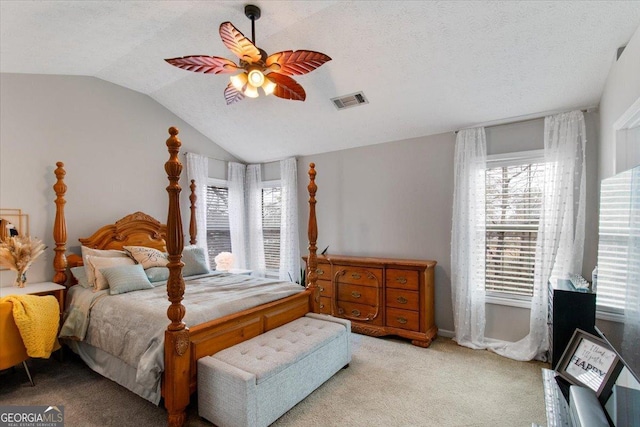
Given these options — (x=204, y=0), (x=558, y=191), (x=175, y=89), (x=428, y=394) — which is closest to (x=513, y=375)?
(x=428, y=394)

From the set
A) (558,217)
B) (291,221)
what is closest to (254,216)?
(291,221)

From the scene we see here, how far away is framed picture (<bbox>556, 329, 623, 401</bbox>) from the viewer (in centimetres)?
151

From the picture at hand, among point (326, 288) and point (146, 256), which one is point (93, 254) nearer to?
point (146, 256)

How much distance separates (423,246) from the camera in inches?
154

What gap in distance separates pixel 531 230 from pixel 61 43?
4811mm

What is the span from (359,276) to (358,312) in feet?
1.46

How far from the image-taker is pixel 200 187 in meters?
4.71

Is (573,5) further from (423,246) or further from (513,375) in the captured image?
(513,375)

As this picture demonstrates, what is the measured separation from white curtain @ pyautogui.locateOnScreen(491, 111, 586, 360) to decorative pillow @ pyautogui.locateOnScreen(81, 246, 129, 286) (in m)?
4.27

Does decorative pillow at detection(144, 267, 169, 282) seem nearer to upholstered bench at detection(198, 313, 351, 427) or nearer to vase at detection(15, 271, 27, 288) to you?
vase at detection(15, 271, 27, 288)

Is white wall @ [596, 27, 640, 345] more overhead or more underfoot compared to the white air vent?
more underfoot

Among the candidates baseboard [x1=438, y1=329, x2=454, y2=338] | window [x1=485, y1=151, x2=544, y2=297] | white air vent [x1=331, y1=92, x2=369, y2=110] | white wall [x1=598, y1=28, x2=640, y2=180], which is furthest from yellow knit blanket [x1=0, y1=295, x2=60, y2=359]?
white wall [x1=598, y1=28, x2=640, y2=180]

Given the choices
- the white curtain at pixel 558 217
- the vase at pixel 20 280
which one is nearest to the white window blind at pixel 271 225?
the vase at pixel 20 280

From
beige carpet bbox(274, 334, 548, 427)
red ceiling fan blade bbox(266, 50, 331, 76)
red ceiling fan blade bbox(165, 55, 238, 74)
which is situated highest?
red ceiling fan blade bbox(165, 55, 238, 74)
